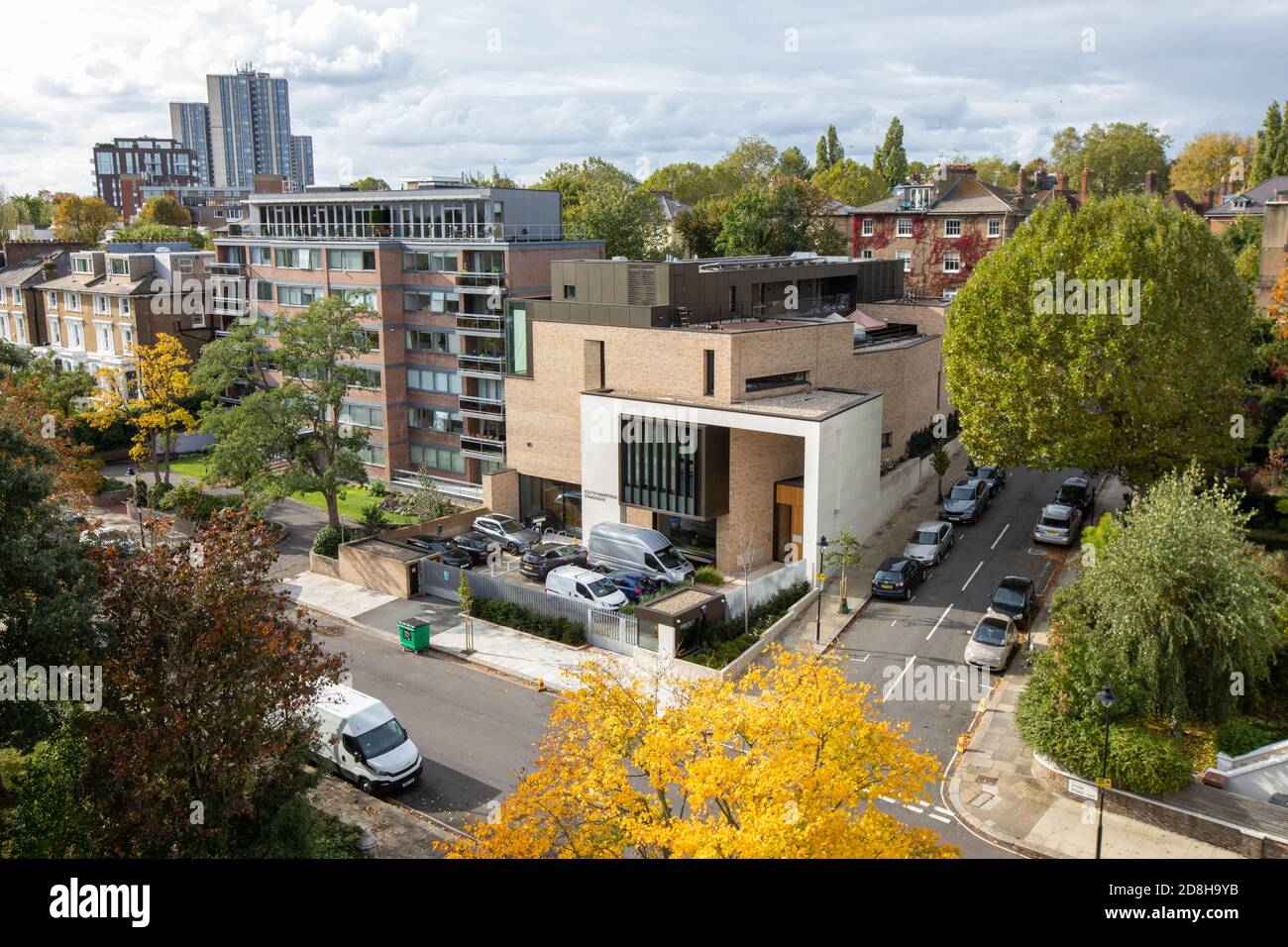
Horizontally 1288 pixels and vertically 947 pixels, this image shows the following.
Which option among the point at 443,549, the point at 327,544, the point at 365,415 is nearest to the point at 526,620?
the point at 443,549

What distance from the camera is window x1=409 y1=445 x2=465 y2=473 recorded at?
2216 inches

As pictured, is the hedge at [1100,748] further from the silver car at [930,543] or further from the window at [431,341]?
the window at [431,341]

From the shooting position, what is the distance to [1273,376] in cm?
4841

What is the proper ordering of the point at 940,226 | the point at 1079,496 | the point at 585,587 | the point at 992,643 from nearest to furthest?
1. the point at 992,643
2. the point at 585,587
3. the point at 1079,496
4. the point at 940,226

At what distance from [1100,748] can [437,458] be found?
40.5 metres

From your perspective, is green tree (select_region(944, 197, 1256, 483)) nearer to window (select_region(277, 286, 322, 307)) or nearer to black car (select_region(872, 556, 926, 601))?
black car (select_region(872, 556, 926, 601))

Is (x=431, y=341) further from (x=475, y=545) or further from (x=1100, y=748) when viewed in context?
(x=1100, y=748)

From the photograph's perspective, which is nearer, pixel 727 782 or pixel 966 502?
pixel 727 782

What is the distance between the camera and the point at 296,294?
59.8 metres

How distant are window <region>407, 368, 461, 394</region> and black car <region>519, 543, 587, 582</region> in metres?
Answer: 15.2

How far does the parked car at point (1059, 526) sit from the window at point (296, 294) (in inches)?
1600
